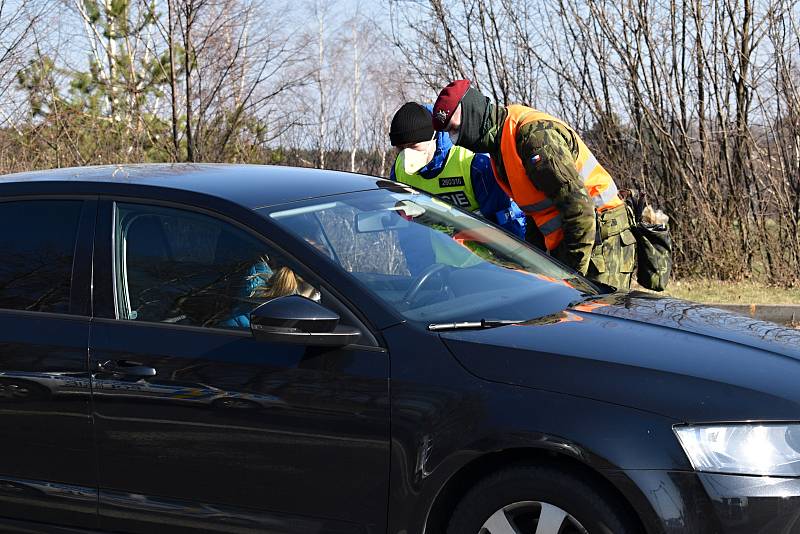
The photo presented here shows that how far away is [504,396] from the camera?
10.4 feet

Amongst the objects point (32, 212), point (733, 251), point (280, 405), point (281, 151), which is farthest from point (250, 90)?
point (280, 405)

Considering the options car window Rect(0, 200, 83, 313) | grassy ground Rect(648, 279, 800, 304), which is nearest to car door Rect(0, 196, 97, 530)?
car window Rect(0, 200, 83, 313)

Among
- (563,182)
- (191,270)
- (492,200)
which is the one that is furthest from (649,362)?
(492,200)

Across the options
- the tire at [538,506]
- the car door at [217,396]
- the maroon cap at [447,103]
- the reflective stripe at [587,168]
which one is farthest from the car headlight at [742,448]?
the maroon cap at [447,103]

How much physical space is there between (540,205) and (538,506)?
9.47 ft

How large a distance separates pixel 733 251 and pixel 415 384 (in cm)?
994

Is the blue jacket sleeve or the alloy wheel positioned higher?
the blue jacket sleeve

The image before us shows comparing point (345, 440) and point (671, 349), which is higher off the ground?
point (671, 349)

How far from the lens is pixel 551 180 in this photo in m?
5.55

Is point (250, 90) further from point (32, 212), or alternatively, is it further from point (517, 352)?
point (517, 352)

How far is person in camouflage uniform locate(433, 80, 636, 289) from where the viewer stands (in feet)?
18.2

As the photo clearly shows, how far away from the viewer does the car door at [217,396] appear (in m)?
3.36

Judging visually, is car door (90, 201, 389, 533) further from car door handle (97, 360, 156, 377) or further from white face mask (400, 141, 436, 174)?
white face mask (400, 141, 436, 174)

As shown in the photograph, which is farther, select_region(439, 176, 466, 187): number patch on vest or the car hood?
select_region(439, 176, 466, 187): number patch on vest
